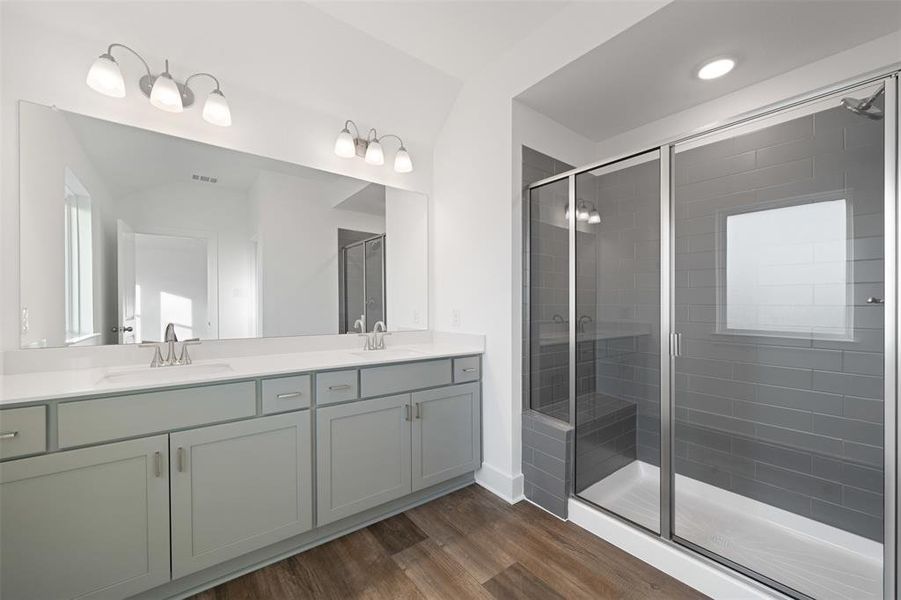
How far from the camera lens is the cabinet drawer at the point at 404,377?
1.99 metres

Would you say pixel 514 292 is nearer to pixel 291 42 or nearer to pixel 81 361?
pixel 291 42

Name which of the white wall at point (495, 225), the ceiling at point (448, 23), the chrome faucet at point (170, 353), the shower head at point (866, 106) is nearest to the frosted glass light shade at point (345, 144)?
the ceiling at point (448, 23)

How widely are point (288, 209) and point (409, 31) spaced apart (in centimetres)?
129

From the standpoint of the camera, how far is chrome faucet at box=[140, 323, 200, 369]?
181 centimetres

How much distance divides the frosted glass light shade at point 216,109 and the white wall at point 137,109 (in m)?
0.12

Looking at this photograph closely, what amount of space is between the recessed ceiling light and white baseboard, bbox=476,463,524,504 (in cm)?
260

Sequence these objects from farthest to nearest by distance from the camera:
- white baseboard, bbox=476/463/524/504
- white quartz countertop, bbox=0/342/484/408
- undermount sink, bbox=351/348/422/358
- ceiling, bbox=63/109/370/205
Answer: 1. white baseboard, bbox=476/463/524/504
2. undermount sink, bbox=351/348/422/358
3. ceiling, bbox=63/109/370/205
4. white quartz countertop, bbox=0/342/484/408

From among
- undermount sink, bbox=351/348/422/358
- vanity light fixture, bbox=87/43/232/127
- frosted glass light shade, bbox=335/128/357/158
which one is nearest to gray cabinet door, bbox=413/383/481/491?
undermount sink, bbox=351/348/422/358

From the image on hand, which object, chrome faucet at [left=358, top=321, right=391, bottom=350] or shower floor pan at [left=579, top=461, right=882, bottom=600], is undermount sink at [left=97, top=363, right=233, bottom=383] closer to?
chrome faucet at [left=358, top=321, right=391, bottom=350]

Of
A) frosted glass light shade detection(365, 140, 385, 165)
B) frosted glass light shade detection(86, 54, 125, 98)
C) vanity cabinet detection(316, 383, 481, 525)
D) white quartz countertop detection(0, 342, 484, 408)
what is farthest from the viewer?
frosted glass light shade detection(365, 140, 385, 165)

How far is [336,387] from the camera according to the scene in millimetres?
1873

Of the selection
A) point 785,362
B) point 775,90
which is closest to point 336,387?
point 785,362

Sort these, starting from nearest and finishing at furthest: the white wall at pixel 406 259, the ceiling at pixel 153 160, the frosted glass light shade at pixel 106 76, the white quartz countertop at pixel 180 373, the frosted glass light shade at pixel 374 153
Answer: the white quartz countertop at pixel 180 373
the frosted glass light shade at pixel 106 76
the ceiling at pixel 153 160
the frosted glass light shade at pixel 374 153
the white wall at pixel 406 259

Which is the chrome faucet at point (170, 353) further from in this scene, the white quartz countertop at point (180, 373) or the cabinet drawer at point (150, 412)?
the cabinet drawer at point (150, 412)
